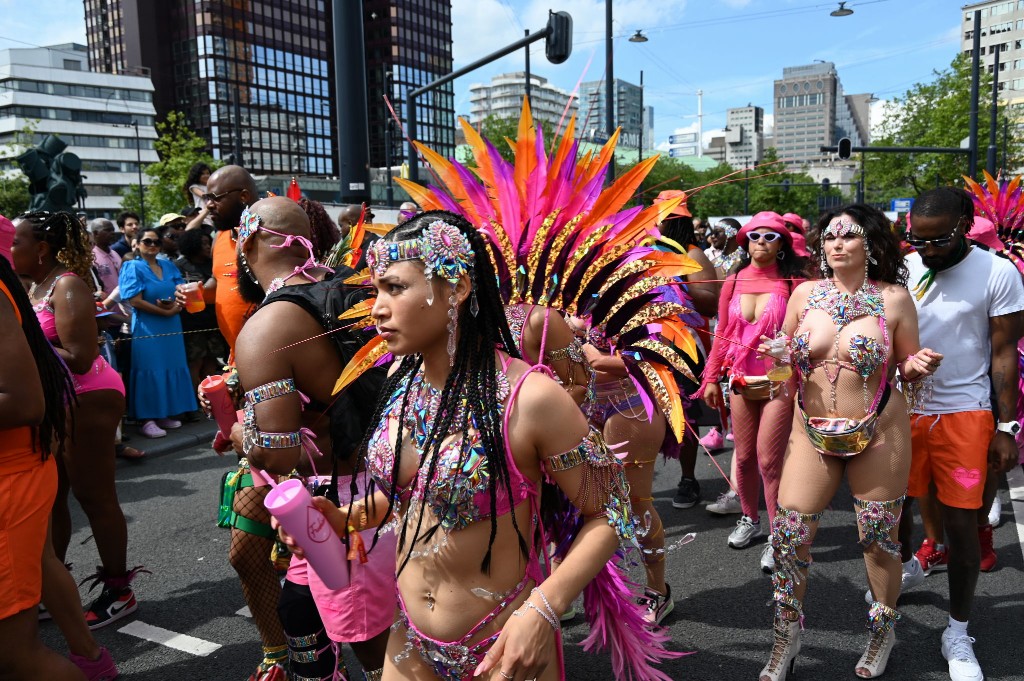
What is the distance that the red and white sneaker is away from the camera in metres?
4.14

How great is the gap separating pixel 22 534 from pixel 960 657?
353 cm

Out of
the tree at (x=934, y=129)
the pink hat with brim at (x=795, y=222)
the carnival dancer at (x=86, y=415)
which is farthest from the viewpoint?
the tree at (x=934, y=129)

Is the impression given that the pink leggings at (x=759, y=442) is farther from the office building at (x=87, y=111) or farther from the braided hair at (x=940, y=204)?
the office building at (x=87, y=111)

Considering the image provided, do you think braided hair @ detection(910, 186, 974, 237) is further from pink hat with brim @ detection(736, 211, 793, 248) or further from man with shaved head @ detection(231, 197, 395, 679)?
man with shaved head @ detection(231, 197, 395, 679)

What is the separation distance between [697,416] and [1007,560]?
75.0 inches

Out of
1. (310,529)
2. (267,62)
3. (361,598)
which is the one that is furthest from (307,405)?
(267,62)

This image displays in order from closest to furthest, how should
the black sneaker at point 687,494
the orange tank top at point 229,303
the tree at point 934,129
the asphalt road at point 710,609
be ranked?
1. the asphalt road at point 710,609
2. the orange tank top at point 229,303
3. the black sneaker at point 687,494
4. the tree at point 934,129

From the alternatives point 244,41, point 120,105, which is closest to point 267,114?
point 244,41

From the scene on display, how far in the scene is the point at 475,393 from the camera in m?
1.80

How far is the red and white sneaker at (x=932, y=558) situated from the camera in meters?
4.14

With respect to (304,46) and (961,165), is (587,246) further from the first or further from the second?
(304,46)

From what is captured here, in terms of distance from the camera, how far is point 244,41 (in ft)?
290

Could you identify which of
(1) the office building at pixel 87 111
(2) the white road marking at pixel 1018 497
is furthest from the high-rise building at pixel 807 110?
(2) the white road marking at pixel 1018 497

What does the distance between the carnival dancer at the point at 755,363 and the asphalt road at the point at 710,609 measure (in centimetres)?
36
